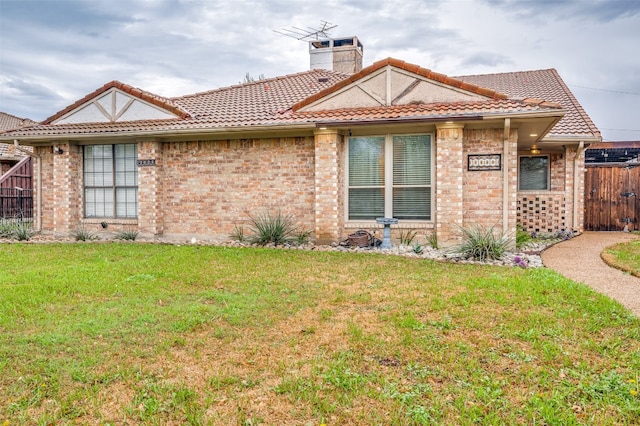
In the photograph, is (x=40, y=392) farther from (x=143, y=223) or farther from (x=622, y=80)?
(x=622, y=80)

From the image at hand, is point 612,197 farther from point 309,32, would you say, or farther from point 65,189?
point 65,189

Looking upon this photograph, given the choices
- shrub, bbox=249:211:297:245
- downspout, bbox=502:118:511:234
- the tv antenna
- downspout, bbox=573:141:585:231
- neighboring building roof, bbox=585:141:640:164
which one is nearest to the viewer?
downspout, bbox=502:118:511:234

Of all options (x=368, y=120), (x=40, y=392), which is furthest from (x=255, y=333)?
(x=368, y=120)

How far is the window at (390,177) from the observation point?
10.7 meters

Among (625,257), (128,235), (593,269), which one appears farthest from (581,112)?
(128,235)

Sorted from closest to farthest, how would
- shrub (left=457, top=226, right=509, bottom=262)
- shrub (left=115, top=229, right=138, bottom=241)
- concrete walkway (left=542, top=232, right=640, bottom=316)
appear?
concrete walkway (left=542, top=232, right=640, bottom=316)
shrub (left=457, top=226, right=509, bottom=262)
shrub (left=115, top=229, right=138, bottom=241)

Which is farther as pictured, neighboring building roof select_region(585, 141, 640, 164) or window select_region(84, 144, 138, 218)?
neighboring building roof select_region(585, 141, 640, 164)

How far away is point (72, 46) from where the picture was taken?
15453 mm

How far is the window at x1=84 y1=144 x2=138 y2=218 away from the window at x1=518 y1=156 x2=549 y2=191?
11.7 m

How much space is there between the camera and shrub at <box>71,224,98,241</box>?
11875mm

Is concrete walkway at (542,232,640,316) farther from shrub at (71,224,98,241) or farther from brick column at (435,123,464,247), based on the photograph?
shrub at (71,224,98,241)

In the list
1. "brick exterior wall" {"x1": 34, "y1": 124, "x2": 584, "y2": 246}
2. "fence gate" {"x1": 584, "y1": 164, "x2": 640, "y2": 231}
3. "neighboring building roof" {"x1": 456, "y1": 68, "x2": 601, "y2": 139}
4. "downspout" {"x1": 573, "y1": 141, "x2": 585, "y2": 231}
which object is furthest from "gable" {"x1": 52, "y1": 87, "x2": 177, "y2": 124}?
"fence gate" {"x1": 584, "y1": 164, "x2": 640, "y2": 231}

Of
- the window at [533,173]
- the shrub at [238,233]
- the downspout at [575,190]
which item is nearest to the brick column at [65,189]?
the shrub at [238,233]

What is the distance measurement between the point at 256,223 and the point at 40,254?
4.63m
